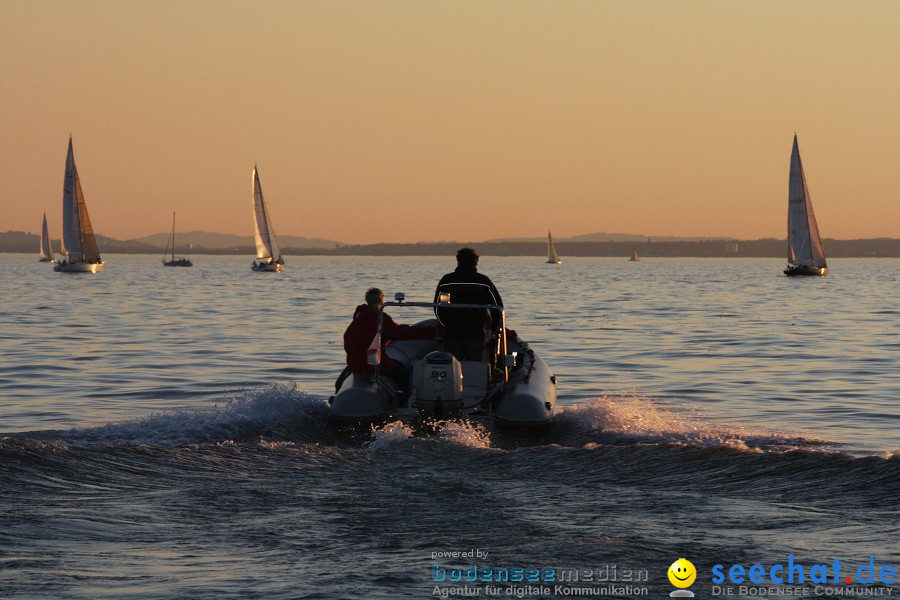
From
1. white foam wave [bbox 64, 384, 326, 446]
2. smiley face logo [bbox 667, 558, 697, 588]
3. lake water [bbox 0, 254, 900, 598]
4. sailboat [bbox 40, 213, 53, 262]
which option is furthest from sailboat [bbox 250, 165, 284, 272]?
smiley face logo [bbox 667, 558, 697, 588]

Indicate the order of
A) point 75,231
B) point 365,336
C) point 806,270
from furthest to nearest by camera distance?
A: point 75,231 → point 806,270 → point 365,336

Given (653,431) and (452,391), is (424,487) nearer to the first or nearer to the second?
(452,391)

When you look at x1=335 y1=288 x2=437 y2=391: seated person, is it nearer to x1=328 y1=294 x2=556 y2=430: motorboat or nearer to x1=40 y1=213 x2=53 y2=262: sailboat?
x1=328 y1=294 x2=556 y2=430: motorboat

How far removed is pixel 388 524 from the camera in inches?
326

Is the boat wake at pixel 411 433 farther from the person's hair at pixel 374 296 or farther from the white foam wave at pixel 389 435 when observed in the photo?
the person's hair at pixel 374 296

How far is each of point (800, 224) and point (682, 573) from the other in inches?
3071

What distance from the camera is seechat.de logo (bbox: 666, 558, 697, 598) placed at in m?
6.69

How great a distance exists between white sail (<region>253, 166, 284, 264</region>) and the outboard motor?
88265 millimetres

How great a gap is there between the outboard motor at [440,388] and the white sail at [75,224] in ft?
244

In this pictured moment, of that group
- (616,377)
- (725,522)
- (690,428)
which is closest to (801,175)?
(616,377)

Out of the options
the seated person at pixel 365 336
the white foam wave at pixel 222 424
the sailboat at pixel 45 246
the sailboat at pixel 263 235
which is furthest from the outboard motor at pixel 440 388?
the sailboat at pixel 45 246

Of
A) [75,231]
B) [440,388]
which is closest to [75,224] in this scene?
[75,231]

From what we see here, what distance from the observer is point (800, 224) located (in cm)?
8112

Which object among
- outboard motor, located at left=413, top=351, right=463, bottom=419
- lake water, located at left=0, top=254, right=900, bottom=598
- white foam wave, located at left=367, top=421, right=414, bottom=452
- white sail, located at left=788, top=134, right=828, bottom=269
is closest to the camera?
lake water, located at left=0, top=254, right=900, bottom=598
